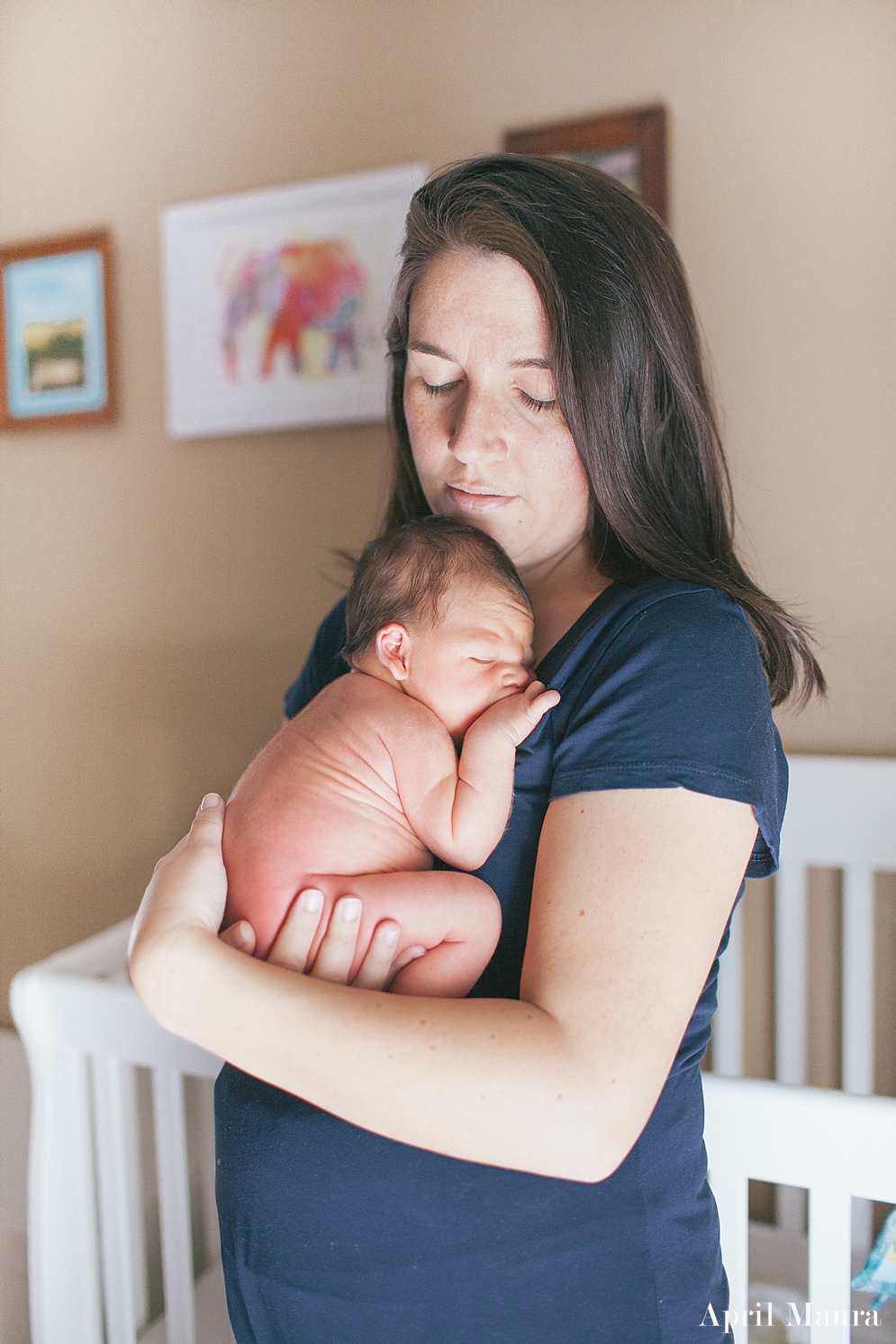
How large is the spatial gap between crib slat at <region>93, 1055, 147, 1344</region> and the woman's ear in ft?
2.28

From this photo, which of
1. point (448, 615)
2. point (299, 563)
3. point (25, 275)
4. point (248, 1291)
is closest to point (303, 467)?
point (299, 563)

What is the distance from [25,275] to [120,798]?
1179 millimetres

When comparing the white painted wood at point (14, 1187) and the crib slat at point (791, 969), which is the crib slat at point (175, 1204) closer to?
the white painted wood at point (14, 1187)

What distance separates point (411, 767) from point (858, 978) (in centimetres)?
113

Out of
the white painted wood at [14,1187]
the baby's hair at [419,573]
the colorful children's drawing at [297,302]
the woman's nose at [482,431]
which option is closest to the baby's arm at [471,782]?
the baby's hair at [419,573]

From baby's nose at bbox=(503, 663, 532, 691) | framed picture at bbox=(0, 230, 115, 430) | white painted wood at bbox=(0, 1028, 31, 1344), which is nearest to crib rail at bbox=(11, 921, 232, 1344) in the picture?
white painted wood at bbox=(0, 1028, 31, 1344)

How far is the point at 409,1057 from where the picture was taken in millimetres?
689

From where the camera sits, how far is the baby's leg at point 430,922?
0.80m

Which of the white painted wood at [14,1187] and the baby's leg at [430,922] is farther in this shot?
the white painted wood at [14,1187]

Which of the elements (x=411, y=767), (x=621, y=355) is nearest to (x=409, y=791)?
(x=411, y=767)

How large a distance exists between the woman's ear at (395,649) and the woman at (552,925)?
137mm

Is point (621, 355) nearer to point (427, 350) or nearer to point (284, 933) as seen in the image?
point (427, 350)

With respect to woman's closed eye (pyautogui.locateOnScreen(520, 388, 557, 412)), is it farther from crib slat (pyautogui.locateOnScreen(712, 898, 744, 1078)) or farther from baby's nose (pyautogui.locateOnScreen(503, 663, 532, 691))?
crib slat (pyautogui.locateOnScreen(712, 898, 744, 1078))

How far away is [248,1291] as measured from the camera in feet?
2.77
